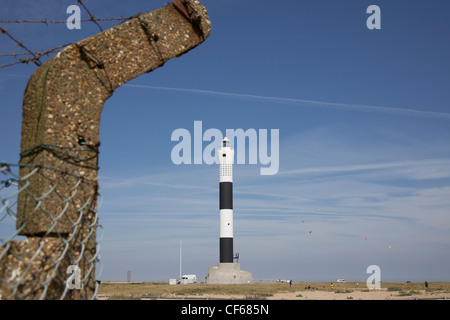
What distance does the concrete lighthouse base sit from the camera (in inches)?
1740

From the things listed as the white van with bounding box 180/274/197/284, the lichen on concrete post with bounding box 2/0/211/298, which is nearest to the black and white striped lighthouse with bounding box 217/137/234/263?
the white van with bounding box 180/274/197/284

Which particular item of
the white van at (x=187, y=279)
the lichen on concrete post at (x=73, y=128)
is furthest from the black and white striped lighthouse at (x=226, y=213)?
the lichen on concrete post at (x=73, y=128)

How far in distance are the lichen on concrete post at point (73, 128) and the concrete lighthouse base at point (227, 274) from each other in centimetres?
4163

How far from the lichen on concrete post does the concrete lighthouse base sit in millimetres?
41625

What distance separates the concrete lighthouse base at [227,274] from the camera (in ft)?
145

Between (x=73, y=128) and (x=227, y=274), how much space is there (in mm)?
42186

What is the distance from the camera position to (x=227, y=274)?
4422 cm

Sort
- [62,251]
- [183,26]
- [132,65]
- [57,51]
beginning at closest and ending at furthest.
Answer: [62,251] < [57,51] < [132,65] < [183,26]

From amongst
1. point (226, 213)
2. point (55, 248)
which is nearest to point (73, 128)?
point (55, 248)

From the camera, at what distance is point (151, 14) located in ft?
14.6
